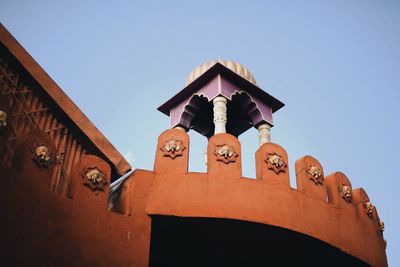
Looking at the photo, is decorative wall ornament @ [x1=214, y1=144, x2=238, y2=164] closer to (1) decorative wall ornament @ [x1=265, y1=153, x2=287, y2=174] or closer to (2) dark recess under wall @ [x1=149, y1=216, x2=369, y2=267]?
(1) decorative wall ornament @ [x1=265, y1=153, x2=287, y2=174]

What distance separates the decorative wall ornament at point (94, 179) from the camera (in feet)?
20.0

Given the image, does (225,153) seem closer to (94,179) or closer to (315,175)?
(315,175)

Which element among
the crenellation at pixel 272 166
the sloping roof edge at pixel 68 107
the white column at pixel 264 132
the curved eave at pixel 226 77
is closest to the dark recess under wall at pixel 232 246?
the crenellation at pixel 272 166

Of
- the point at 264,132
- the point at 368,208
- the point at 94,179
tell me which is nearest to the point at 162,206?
the point at 94,179

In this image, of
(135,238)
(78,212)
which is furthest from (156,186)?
(78,212)

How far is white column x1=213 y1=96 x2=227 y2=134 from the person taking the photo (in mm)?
11062

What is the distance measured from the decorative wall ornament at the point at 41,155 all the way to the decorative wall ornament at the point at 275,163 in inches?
119

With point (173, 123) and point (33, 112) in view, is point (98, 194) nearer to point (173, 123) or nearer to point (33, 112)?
point (33, 112)

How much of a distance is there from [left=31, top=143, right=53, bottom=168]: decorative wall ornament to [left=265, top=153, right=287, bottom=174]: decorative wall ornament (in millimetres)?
3028

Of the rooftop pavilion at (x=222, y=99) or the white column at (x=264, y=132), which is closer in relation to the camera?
the rooftop pavilion at (x=222, y=99)

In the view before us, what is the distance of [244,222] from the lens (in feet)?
21.4

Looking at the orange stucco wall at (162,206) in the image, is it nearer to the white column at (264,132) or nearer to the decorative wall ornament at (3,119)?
the decorative wall ornament at (3,119)

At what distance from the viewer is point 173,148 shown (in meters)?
6.94

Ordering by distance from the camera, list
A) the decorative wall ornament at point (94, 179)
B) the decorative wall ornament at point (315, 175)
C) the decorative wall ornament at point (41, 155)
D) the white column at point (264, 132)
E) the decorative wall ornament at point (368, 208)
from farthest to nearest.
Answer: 1. the white column at point (264, 132)
2. the decorative wall ornament at point (368, 208)
3. the decorative wall ornament at point (315, 175)
4. the decorative wall ornament at point (94, 179)
5. the decorative wall ornament at point (41, 155)
